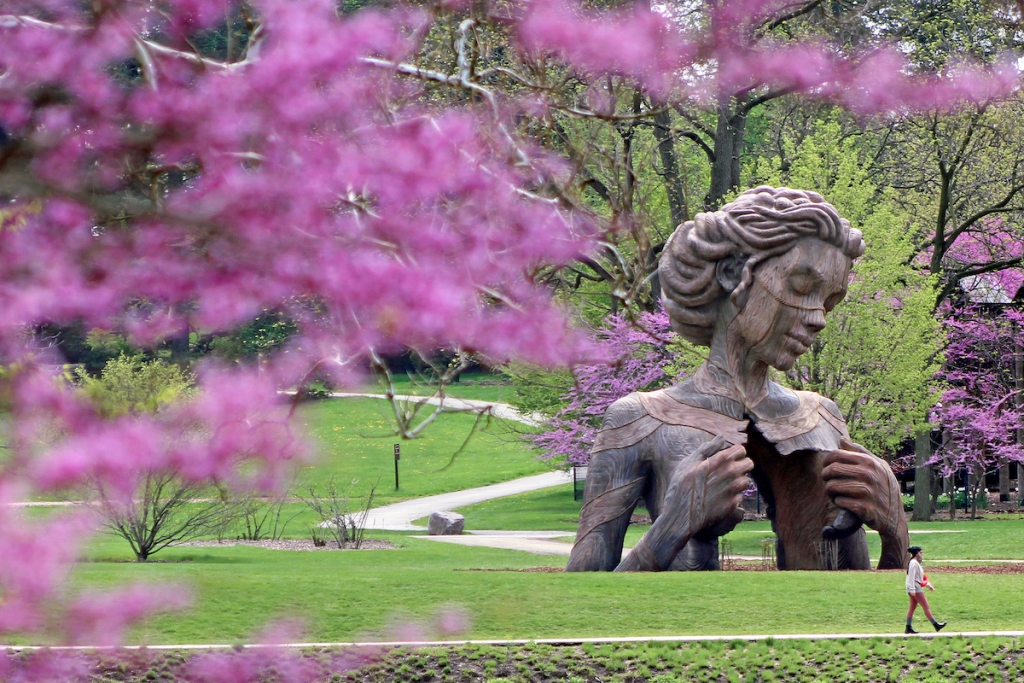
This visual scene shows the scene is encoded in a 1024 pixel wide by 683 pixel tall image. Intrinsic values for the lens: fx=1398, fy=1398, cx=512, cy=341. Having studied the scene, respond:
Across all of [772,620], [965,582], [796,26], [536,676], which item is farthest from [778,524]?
[796,26]

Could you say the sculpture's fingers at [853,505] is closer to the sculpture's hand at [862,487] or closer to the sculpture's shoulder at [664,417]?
the sculpture's hand at [862,487]

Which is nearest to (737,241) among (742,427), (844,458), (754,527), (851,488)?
(742,427)

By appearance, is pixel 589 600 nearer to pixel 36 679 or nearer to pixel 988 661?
pixel 988 661

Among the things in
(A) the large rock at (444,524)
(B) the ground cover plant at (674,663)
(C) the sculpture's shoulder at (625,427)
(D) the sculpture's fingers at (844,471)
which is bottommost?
(B) the ground cover plant at (674,663)

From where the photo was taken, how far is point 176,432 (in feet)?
9.41

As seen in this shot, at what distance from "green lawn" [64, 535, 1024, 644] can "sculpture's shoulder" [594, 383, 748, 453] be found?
951 millimetres

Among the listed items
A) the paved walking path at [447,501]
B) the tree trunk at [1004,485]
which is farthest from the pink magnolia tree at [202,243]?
the tree trunk at [1004,485]

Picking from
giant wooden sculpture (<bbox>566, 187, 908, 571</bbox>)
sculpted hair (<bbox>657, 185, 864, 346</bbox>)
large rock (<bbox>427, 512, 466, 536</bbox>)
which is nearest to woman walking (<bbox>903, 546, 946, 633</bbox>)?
giant wooden sculpture (<bbox>566, 187, 908, 571</bbox>)

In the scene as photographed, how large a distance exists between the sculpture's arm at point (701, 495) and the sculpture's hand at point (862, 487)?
1.85ft

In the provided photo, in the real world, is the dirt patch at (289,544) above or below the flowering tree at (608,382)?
below

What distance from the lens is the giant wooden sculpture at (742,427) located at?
27.7 feet

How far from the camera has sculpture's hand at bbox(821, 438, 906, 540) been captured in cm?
851

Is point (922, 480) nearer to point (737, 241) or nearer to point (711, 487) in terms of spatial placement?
point (737, 241)

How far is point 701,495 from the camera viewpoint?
8211 mm
